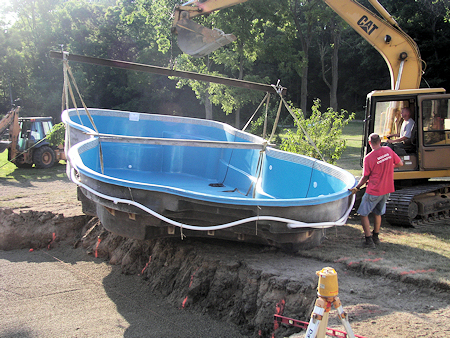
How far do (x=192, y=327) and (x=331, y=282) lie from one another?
76.7 inches

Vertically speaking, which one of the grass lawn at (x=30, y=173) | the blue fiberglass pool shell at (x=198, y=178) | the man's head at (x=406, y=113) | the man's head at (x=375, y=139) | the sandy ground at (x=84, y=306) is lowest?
the sandy ground at (x=84, y=306)

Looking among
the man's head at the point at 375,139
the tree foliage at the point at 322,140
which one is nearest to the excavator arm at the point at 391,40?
the tree foliage at the point at 322,140

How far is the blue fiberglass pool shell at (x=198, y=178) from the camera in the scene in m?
4.18

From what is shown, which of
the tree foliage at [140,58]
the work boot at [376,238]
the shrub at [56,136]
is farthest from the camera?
the tree foliage at [140,58]

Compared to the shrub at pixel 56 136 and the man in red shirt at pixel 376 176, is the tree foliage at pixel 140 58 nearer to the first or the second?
the shrub at pixel 56 136

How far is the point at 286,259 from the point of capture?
15.9 ft

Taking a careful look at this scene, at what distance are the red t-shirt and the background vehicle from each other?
11.4 meters

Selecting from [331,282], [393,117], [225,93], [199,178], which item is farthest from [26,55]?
[331,282]

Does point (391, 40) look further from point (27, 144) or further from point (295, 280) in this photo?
point (27, 144)

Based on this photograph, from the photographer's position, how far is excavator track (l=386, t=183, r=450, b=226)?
6693 mm

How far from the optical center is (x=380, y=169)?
216 inches

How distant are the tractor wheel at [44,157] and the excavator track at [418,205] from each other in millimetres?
11573

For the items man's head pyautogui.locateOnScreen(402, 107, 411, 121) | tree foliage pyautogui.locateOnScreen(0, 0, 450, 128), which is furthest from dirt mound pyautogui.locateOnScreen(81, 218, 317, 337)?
tree foliage pyautogui.locateOnScreen(0, 0, 450, 128)

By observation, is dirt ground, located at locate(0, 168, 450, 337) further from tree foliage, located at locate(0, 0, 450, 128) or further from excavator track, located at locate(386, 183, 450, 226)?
tree foliage, located at locate(0, 0, 450, 128)
